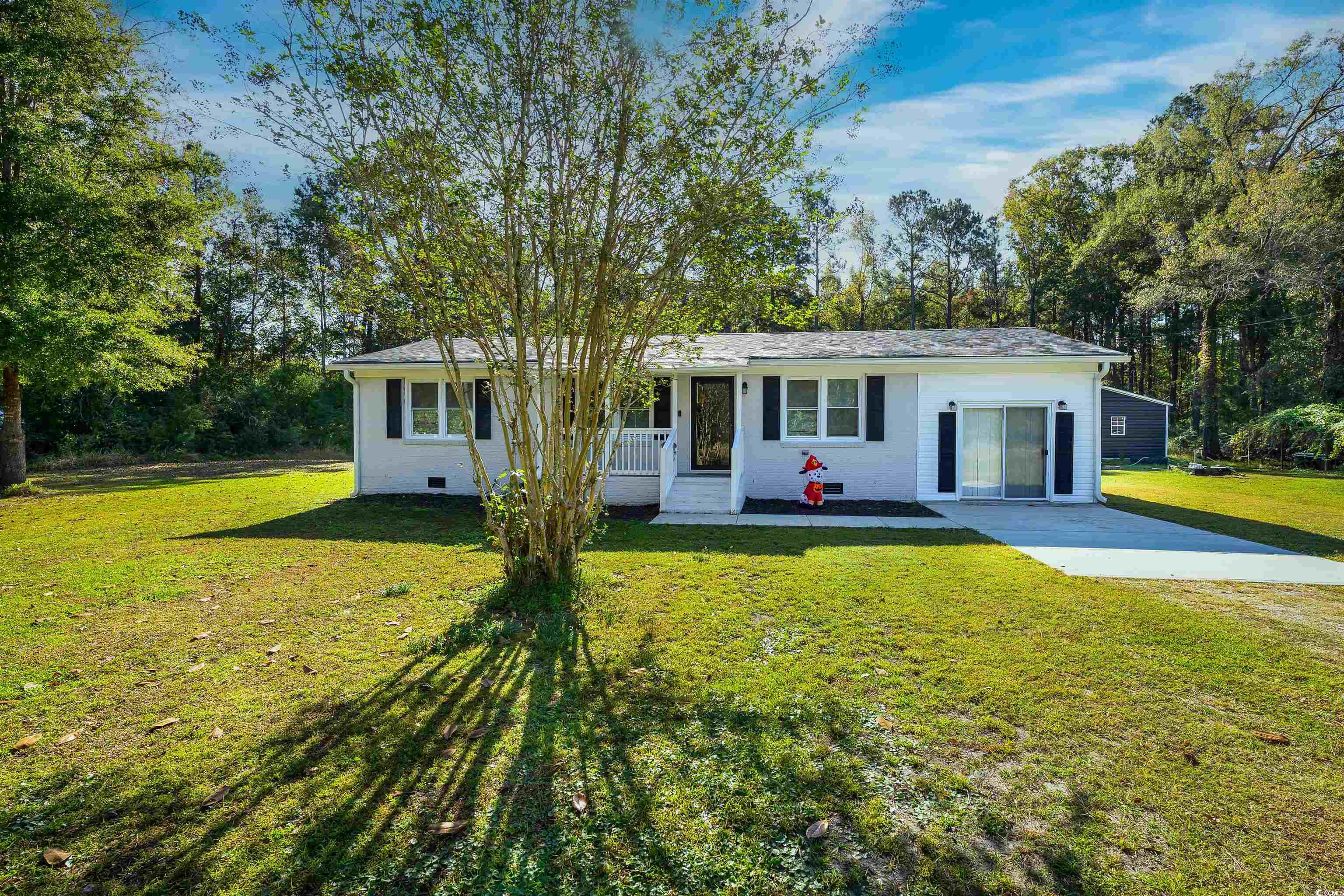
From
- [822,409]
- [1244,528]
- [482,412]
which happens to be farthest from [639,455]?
[1244,528]

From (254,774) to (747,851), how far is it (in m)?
2.23

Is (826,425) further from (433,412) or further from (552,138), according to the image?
(552,138)

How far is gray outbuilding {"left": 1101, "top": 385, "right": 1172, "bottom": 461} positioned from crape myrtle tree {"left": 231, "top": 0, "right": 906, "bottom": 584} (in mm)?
23460

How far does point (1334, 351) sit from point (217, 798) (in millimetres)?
30372

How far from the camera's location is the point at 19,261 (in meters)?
10.9

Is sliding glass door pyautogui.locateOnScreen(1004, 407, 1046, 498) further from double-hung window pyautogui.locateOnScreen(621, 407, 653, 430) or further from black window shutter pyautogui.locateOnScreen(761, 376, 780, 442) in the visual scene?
double-hung window pyautogui.locateOnScreen(621, 407, 653, 430)

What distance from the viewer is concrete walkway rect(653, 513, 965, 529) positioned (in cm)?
902

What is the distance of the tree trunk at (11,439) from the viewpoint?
12352mm

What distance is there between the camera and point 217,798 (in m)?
2.55

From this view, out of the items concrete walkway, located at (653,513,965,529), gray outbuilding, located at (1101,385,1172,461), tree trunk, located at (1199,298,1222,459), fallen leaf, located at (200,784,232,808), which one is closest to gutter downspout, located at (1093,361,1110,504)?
concrete walkway, located at (653,513,965,529)

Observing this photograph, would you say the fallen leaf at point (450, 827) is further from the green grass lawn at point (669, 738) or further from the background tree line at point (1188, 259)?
the background tree line at point (1188, 259)

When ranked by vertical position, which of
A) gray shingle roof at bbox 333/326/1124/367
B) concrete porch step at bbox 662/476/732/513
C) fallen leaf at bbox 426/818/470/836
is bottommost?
Answer: fallen leaf at bbox 426/818/470/836

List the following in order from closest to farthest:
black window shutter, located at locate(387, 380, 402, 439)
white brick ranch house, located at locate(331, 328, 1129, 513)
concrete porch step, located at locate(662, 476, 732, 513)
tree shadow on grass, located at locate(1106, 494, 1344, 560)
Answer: tree shadow on grass, located at locate(1106, 494, 1344, 560) → concrete porch step, located at locate(662, 476, 732, 513) → white brick ranch house, located at locate(331, 328, 1129, 513) → black window shutter, located at locate(387, 380, 402, 439)

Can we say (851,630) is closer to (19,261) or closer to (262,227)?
(19,261)
